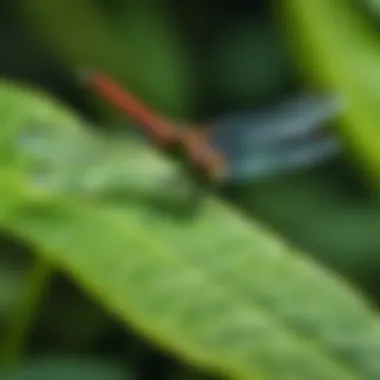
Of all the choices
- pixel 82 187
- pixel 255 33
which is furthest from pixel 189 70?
pixel 82 187

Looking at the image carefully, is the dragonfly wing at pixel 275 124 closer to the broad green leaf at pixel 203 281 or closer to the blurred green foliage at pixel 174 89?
the broad green leaf at pixel 203 281

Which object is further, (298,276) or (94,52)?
(94,52)

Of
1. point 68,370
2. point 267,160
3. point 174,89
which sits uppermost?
point 174,89

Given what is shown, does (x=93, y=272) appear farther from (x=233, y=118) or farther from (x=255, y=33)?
(x=255, y=33)

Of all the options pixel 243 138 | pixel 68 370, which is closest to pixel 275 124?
pixel 243 138

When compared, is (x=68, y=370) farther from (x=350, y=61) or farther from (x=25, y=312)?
(x=350, y=61)

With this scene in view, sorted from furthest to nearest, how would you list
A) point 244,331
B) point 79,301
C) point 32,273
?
point 79,301 → point 32,273 → point 244,331
